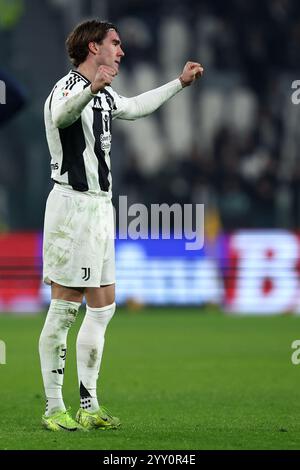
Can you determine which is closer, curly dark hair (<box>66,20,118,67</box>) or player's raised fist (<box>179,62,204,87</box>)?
curly dark hair (<box>66,20,118,67</box>)

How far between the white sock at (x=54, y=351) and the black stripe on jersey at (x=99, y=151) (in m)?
0.73

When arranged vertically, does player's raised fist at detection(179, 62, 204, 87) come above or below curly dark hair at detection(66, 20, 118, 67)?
below

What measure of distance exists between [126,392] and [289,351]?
382 cm

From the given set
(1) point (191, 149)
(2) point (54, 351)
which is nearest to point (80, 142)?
(2) point (54, 351)

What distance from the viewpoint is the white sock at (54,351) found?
691 cm

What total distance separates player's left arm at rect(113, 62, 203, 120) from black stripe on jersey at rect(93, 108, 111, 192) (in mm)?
274

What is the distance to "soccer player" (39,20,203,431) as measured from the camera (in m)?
6.92

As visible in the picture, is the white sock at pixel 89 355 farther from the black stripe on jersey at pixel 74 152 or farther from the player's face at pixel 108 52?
the player's face at pixel 108 52

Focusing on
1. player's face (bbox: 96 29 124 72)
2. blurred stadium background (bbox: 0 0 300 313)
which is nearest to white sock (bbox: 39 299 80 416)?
player's face (bbox: 96 29 124 72)

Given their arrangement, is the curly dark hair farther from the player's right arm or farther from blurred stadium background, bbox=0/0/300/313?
blurred stadium background, bbox=0/0/300/313

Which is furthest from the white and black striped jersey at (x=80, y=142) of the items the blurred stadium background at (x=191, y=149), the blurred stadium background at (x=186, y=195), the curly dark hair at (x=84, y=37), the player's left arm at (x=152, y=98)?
the blurred stadium background at (x=191, y=149)

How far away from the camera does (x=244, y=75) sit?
2322cm

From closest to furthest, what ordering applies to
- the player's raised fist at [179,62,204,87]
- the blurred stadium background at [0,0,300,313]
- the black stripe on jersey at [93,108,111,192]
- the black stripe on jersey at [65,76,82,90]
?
the black stripe on jersey at [65,76,82,90], the black stripe on jersey at [93,108,111,192], the player's raised fist at [179,62,204,87], the blurred stadium background at [0,0,300,313]
